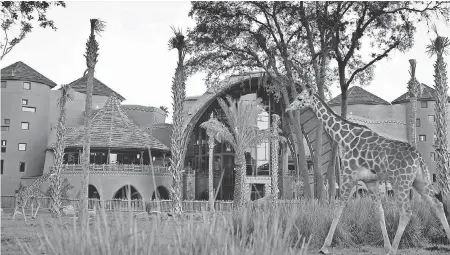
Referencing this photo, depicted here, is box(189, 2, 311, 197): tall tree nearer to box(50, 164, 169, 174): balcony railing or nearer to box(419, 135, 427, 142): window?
box(50, 164, 169, 174): balcony railing

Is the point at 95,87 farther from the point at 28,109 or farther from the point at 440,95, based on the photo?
the point at 440,95

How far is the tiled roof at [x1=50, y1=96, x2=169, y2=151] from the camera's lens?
Answer: 36312mm

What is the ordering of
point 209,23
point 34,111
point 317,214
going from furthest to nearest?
point 34,111
point 209,23
point 317,214

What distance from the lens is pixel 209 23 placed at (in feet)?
82.3

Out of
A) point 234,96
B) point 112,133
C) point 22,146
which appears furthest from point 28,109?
point 234,96

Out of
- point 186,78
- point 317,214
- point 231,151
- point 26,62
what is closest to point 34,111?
point 26,62

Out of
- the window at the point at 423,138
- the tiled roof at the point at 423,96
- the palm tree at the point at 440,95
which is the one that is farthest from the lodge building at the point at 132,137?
the palm tree at the point at 440,95

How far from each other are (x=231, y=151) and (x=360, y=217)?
1185 inches

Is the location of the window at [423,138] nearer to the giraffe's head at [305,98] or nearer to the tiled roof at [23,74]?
the tiled roof at [23,74]

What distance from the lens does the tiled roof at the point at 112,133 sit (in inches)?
1430

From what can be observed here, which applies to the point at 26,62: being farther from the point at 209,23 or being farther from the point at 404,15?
the point at 404,15

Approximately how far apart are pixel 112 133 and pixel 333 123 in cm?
2836

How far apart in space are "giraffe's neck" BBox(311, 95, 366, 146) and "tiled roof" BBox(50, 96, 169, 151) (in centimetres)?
2483

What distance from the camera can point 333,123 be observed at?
444 inches
